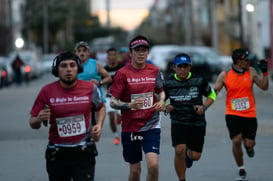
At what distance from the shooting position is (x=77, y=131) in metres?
6.66

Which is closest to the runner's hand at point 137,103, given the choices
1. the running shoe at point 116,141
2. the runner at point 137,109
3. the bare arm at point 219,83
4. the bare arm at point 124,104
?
the bare arm at point 124,104

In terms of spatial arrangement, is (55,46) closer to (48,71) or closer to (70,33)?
(70,33)

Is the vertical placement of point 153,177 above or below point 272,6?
below

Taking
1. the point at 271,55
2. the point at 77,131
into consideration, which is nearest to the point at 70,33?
the point at 271,55

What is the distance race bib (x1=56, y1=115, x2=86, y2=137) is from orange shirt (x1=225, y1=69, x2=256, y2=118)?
377cm

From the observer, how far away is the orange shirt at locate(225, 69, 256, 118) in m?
9.95

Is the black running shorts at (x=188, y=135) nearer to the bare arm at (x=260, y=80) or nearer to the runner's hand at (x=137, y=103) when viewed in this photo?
the runner's hand at (x=137, y=103)

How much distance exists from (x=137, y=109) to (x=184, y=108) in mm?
894

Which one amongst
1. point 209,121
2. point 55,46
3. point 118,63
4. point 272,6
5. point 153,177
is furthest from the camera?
point 55,46

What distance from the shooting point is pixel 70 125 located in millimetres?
6613

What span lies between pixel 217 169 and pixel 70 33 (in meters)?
113

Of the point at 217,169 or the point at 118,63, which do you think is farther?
the point at 118,63

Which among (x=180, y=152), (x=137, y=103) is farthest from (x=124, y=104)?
(x=180, y=152)

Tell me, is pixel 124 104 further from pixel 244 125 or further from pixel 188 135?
pixel 244 125
